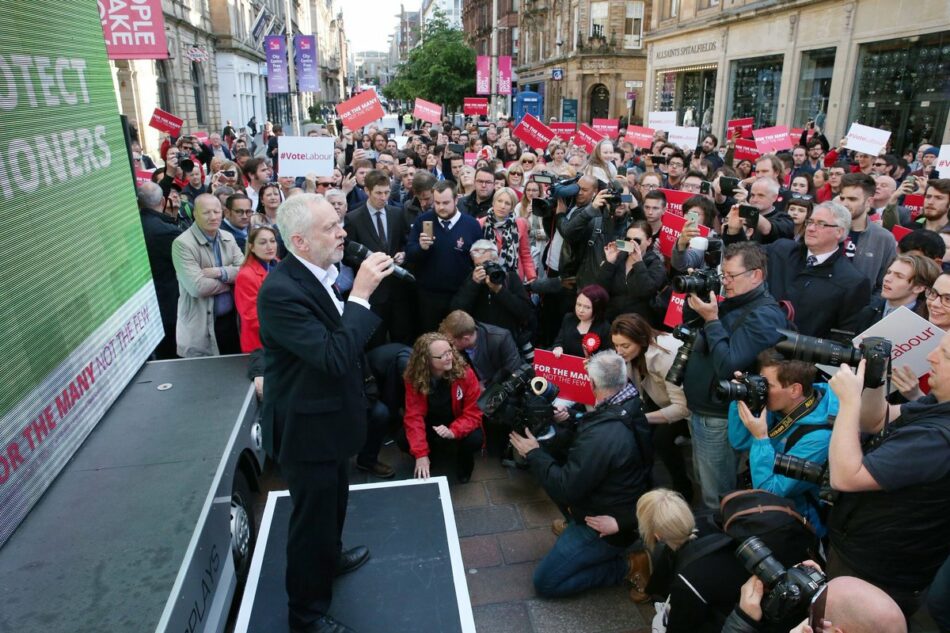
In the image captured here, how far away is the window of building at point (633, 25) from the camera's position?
36.5m

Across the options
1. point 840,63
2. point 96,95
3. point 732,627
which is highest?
point 840,63

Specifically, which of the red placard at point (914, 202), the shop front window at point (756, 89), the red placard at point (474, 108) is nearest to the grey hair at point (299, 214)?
the red placard at point (914, 202)

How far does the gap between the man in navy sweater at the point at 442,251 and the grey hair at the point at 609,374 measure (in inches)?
Answer: 85.1

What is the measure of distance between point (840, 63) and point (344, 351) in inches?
707

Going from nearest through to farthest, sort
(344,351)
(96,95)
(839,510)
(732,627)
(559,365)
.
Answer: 1. (732,627)
2. (344,351)
3. (839,510)
4. (96,95)
5. (559,365)

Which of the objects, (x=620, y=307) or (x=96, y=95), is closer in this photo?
(x=96, y=95)

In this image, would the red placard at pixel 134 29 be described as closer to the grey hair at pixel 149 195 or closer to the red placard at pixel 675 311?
the grey hair at pixel 149 195

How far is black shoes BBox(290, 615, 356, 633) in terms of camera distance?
2.90 meters

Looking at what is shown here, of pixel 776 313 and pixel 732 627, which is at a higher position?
pixel 776 313

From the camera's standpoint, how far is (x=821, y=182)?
841 cm

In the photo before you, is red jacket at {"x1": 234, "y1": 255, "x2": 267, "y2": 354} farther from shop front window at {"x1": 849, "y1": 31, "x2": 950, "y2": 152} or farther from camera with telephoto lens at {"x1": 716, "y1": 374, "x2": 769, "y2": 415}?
shop front window at {"x1": 849, "y1": 31, "x2": 950, "y2": 152}

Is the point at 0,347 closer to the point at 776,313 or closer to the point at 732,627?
the point at 732,627

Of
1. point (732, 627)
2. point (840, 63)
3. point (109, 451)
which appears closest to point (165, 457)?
point (109, 451)

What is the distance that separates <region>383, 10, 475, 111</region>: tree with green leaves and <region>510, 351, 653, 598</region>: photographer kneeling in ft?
114
